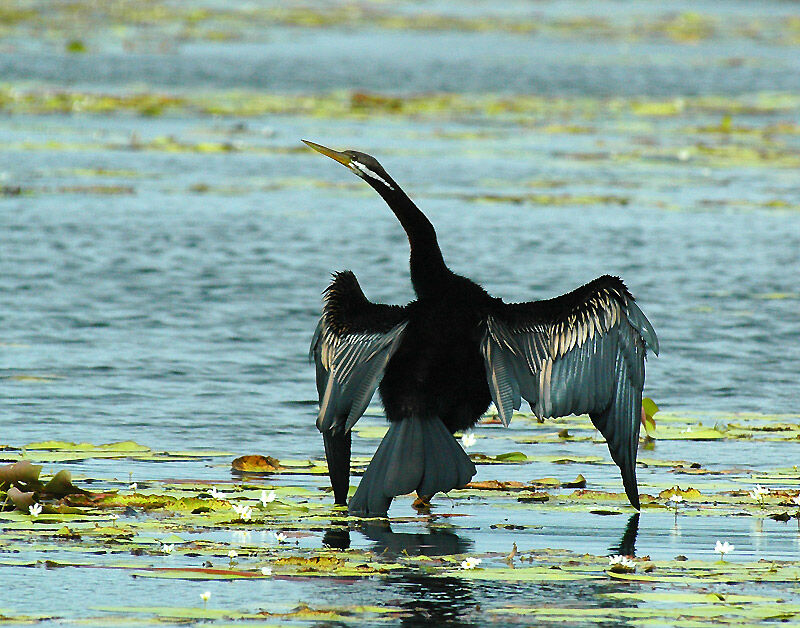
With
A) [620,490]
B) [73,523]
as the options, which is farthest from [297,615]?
[620,490]

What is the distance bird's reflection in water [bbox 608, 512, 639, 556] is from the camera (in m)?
5.83

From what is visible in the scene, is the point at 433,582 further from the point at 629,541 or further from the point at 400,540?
the point at 629,541

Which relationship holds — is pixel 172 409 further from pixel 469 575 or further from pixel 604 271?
pixel 604 271

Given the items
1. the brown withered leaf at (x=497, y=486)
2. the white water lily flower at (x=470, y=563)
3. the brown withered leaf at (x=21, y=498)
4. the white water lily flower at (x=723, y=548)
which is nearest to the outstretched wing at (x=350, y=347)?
the brown withered leaf at (x=497, y=486)

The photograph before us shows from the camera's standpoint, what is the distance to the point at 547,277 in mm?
12898

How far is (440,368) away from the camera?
6484 millimetres

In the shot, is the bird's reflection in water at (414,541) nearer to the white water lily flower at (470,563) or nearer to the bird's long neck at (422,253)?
the white water lily flower at (470,563)

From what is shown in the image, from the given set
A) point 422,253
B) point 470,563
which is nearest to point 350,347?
point 422,253

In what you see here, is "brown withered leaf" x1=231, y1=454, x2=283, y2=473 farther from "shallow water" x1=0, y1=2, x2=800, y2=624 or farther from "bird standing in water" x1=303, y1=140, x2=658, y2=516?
"bird standing in water" x1=303, y1=140, x2=658, y2=516

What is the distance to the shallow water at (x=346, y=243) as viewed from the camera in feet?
24.7

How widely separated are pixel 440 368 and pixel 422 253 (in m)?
0.62

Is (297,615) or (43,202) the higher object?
(43,202)

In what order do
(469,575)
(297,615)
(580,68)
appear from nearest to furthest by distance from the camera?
1. (297,615)
2. (469,575)
3. (580,68)

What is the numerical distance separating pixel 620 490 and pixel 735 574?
54.6 inches
